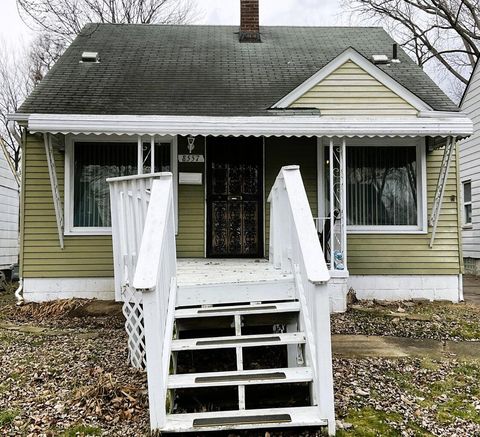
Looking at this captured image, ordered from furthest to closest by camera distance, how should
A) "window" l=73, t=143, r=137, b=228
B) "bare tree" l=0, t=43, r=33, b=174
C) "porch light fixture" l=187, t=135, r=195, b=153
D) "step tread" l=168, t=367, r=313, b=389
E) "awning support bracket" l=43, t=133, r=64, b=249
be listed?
"bare tree" l=0, t=43, r=33, b=174
"window" l=73, t=143, r=137, b=228
"porch light fixture" l=187, t=135, r=195, b=153
"awning support bracket" l=43, t=133, r=64, b=249
"step tread" l=168, t=367, r=313, b=389

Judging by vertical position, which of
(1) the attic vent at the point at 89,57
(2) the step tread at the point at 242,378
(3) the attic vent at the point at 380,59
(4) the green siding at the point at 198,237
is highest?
(1) the attic vent at the point at 89,57

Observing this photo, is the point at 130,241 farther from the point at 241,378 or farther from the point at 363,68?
the point at 363,68

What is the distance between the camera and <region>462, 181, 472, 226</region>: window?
11516 mm

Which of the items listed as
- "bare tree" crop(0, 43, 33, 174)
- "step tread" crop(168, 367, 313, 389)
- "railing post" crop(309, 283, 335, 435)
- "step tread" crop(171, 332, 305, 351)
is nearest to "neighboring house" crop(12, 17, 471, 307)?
"step tread" crop(171, 332, 305, 351)

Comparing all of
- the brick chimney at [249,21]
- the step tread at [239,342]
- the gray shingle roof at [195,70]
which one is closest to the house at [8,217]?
the gray shingle roof at [195,70]

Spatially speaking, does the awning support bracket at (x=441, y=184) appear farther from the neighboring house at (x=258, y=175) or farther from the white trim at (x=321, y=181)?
the white trim at (x=321, y=181)

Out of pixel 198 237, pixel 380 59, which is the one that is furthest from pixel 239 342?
pixel 380 59

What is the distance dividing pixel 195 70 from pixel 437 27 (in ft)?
46.1

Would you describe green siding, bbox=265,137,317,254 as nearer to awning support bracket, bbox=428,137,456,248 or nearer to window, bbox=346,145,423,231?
window, bbox=346,145,423,231

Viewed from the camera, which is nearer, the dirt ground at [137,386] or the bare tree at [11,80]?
the dirt ground at [137,386]

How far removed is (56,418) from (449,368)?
3.13 metres

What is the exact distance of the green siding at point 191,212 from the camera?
23.7 ft

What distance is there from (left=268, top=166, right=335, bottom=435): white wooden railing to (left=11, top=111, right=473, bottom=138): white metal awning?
7.63ft

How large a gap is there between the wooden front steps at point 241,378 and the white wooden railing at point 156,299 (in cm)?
12
